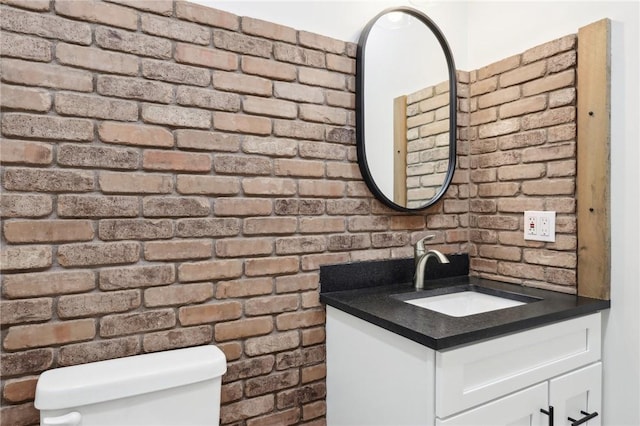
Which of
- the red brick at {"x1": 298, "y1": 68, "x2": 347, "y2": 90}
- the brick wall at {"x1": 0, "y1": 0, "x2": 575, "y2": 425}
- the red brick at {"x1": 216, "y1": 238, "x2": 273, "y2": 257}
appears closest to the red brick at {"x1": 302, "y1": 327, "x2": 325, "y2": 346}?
the brick wall at {"x1": 0, "y1": 0, "x2": 575, "y2": 425}

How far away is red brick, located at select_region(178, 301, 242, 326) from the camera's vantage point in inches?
51.6

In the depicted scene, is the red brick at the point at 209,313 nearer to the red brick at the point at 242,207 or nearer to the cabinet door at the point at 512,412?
the red brick at the point at 242,207

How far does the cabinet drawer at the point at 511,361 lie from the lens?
41.7 inches

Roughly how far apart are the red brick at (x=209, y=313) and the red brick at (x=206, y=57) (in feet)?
2.59

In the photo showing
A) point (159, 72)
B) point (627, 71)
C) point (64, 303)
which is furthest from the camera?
point (627, 71)

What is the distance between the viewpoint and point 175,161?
4.23 ft

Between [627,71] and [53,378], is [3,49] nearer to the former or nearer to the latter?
[53,378]

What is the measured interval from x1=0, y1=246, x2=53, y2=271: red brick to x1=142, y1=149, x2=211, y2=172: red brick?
0.36 metres

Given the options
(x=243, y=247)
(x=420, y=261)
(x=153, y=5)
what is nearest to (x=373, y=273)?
(x=420, y=261)

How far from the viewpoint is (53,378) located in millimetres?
1045

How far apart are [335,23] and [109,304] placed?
1278 millimetres

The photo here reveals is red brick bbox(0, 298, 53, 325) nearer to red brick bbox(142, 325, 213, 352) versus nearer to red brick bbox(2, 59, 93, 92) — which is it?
red brick bbox(142, 325, 213, 352)

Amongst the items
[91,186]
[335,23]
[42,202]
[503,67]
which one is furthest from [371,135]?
[42,202]

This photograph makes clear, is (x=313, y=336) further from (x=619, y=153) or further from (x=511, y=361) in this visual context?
(x=619, y=153)
